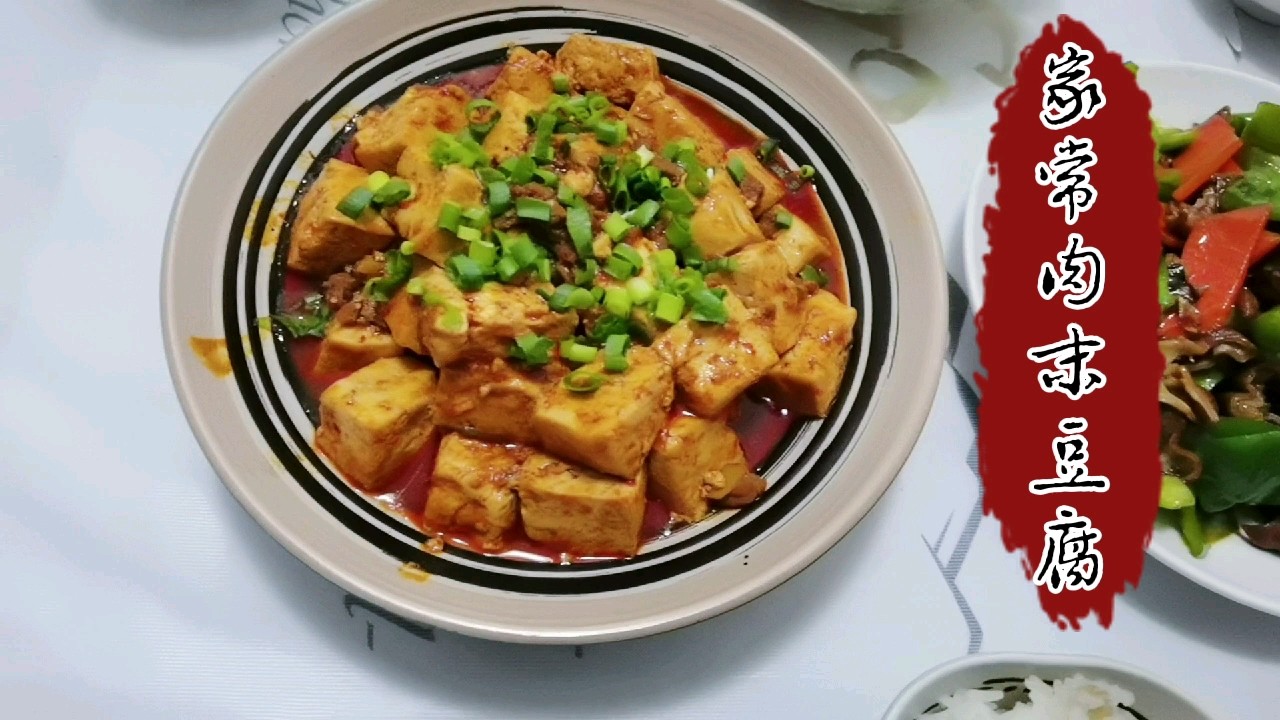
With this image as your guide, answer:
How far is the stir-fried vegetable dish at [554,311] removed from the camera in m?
1.67

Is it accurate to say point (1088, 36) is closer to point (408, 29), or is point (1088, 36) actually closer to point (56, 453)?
point (408, 29)

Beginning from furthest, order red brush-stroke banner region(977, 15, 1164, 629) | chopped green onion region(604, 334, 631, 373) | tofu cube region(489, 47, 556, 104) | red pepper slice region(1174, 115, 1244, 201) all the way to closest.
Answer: red pepper slice region(1174, 115, 1244, 201)
tofu cube region(489, 47, 556, 104)
red brush-stroke banner region(977, 15, 1164, 629)
chopped green onion region(604, 334, 631, 373)

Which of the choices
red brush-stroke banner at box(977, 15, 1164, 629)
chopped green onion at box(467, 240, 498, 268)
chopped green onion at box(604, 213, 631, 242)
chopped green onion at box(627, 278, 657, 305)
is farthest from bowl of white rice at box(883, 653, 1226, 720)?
chopped green onion at box(467, 240, 498, 268)

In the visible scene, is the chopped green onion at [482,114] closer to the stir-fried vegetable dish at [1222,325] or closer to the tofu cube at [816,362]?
the tofu cube at [816,362]

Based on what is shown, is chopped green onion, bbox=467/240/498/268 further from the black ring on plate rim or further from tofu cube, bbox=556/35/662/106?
tofu cube, bbox=556/35/662/106

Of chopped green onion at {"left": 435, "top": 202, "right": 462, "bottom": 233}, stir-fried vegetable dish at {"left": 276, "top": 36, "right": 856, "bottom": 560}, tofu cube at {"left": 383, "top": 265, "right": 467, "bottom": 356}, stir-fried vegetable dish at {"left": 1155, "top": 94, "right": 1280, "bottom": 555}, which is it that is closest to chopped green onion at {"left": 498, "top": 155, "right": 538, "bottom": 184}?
stir-fried vegetable dish at {"left": 276, "top": 36, "right": 856, "bottom": 560}

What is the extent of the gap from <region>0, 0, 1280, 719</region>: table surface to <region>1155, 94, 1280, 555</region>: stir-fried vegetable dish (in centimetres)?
20

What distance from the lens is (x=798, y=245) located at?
1.96m

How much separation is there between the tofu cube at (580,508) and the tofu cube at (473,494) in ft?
0.11

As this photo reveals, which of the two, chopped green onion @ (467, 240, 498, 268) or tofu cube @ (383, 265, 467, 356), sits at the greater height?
chopped green onion @ (467, 240, 498, 268)

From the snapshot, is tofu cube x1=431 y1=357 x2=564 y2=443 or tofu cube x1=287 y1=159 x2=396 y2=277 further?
tofu cube x1=287 y1=159 x2=396 y2=277

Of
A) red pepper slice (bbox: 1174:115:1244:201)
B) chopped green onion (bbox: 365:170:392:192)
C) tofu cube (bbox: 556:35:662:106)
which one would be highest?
tofu cube (bbox: 556:35:662:106)

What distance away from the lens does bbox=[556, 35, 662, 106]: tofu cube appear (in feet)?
6.82

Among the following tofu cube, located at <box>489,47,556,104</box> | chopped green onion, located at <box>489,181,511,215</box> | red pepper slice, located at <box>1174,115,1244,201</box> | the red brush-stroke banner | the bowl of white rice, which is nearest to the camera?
the bowl of white rice
